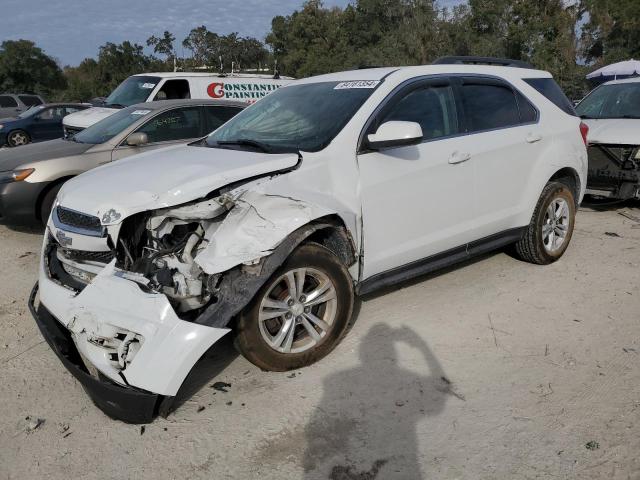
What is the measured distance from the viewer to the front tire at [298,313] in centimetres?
309

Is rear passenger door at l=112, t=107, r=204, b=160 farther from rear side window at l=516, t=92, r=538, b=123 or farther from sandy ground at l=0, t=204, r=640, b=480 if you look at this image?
rear side window at l=516, t=92, r=538, b=123

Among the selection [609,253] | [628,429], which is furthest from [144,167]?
[609,253]

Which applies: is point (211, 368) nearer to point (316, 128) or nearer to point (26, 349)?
point (26, 349)

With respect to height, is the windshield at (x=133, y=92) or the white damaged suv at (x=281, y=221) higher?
the windshield at (x=133, y=92)

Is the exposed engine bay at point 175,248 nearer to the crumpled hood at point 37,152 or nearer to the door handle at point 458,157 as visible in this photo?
the door handle at point 458,157

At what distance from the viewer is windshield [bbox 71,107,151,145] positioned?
6.94 meters

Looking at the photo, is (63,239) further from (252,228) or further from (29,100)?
(29,100)

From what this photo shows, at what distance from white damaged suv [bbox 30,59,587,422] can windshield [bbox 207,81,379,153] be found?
2cm

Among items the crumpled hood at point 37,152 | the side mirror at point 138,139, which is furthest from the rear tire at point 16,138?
the side mirror at point 138,139

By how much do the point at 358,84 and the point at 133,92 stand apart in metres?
8.64

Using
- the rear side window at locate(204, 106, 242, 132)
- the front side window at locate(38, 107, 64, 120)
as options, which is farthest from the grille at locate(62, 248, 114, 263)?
the front side window at locate(38, 107, 64, 120)

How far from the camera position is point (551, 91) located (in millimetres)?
5137

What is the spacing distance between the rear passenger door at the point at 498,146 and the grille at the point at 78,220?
267 cm

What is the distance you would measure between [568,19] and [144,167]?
3315 centimetres
